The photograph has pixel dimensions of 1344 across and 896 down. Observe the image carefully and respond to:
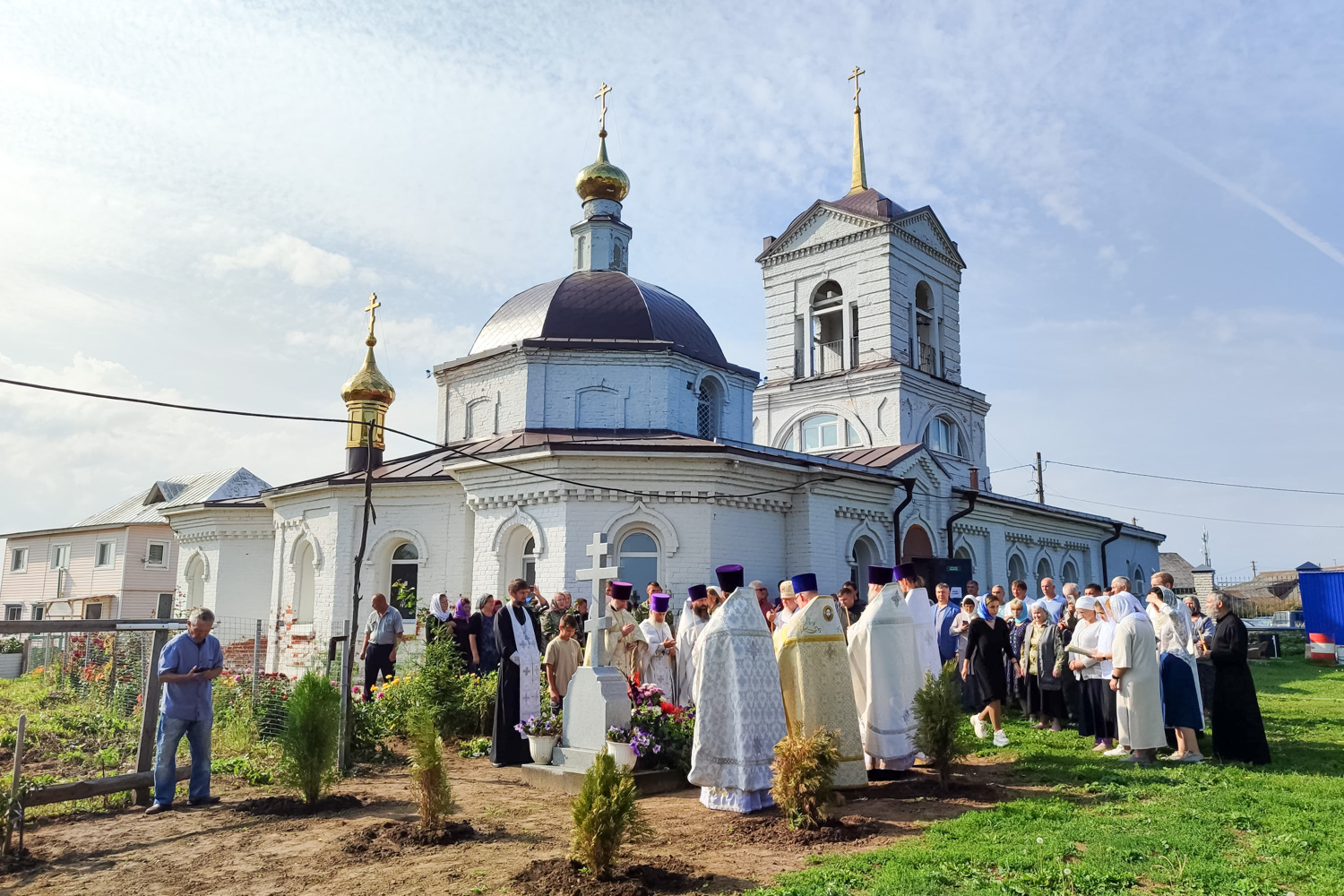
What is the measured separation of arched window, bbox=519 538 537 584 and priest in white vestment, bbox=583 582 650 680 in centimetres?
805

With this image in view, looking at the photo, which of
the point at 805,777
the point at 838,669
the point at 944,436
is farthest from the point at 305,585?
the point at 944,436

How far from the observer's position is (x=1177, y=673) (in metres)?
9.49

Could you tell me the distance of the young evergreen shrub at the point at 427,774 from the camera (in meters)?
6.77

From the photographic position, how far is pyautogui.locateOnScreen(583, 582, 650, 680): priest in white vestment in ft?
32.4

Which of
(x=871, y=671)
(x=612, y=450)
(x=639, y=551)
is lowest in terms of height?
(x=871, y=671)

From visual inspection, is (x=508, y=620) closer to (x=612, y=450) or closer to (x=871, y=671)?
(x=871, y=671)

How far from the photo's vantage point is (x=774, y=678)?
7.70 meters

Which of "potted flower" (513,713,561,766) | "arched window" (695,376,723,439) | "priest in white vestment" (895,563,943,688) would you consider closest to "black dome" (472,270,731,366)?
"arched window" (695,376,723,439)

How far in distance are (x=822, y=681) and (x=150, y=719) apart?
5.89 metres

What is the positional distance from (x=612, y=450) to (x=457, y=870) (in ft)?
38.6

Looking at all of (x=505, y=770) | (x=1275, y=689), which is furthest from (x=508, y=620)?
(x=1275, y=689)

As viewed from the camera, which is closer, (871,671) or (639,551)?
(871,671)

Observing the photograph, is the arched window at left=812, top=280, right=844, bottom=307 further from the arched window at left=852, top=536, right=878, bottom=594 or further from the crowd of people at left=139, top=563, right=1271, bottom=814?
the crowd of people at left=139, top=563, right=1271, bottom=814

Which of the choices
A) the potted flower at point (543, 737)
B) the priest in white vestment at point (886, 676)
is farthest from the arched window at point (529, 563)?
the priest in white vestment at point (886, 676)
